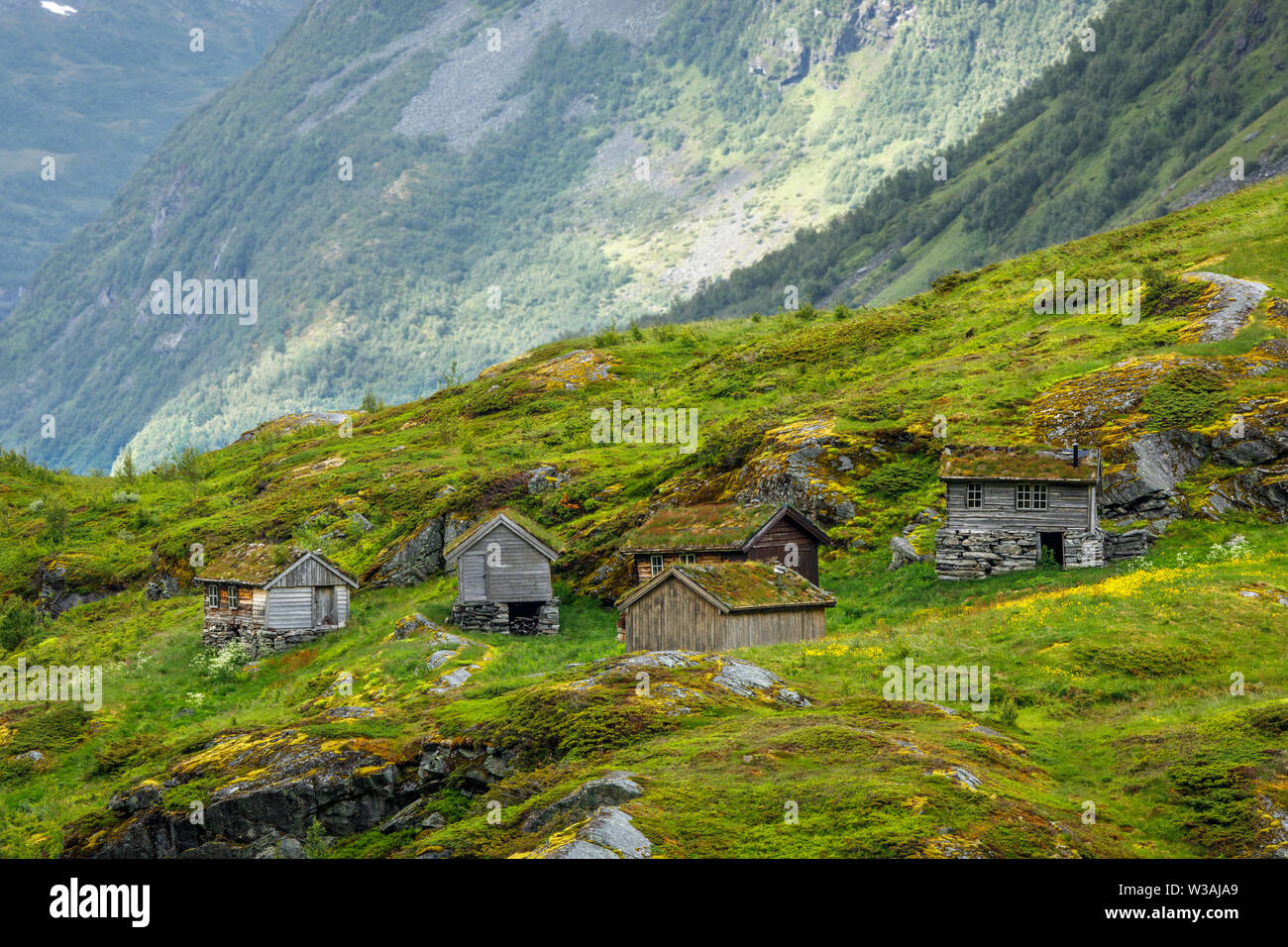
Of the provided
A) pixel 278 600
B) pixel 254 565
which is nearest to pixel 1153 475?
pixel 278 600

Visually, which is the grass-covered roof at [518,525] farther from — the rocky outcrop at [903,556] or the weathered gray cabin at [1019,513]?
the weathered gray cabin at [1019,513]

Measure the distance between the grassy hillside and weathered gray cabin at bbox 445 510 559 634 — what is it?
2.30m

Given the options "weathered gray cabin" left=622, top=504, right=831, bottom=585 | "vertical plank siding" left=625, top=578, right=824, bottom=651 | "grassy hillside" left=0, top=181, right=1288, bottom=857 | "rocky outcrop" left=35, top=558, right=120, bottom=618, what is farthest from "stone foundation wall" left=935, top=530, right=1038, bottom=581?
"rocky outcrop" left=35, top=558, right=120, bottom=618

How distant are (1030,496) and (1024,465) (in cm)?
123

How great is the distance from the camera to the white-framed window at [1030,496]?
5025 cm

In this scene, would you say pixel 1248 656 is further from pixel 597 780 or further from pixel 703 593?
pixel 597 780

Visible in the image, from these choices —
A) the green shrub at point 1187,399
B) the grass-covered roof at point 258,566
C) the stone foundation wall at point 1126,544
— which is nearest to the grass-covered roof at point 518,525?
the grass-covered roof at point 258,566

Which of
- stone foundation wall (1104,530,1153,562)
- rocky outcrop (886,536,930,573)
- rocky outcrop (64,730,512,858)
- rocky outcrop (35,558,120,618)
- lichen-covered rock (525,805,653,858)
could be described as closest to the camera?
lichen-covered rock (525,805,653,858)

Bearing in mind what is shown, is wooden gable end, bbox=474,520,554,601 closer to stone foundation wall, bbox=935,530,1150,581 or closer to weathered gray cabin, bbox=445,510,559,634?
weathered gray cabin, bbox=445,510,559,634

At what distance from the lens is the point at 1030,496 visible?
5038 cm

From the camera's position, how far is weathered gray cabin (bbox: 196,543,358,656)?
5694cm

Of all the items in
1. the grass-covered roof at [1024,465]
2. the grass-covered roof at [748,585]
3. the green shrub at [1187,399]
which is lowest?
the grass-covered roof at [748,585]
